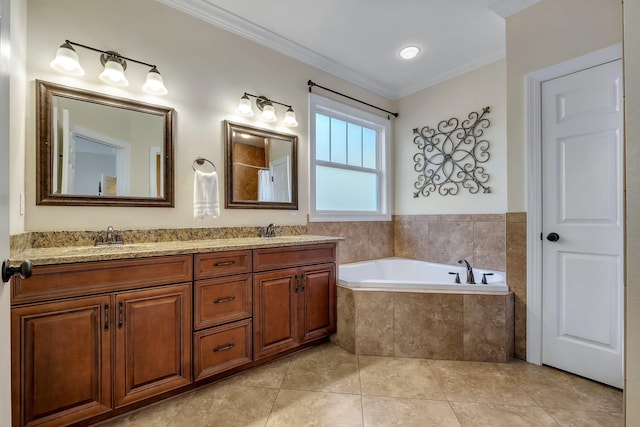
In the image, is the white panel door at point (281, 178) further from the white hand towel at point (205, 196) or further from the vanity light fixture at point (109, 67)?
the vanity light fixture at point (109, 67)

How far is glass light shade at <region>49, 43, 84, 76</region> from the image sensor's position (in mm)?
1695

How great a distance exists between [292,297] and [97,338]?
3.85 ft

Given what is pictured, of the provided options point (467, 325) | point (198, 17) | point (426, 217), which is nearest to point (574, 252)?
point (467, 325)

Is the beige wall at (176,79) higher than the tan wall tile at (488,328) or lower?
higher

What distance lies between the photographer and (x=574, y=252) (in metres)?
2.00

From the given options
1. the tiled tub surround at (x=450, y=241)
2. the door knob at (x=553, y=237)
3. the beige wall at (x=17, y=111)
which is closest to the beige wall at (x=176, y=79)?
the beige wall at (x=17, y=111)

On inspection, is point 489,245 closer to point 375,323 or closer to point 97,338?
point 375,323

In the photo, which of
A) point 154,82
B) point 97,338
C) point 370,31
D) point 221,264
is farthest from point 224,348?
point 370,31

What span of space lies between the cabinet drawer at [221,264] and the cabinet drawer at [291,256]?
2.9 inches

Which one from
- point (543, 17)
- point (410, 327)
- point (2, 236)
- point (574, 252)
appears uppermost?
point (543, 17)

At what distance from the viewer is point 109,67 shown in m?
1.84

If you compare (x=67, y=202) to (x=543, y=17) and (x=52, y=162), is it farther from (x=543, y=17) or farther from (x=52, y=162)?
(x=543, y=17)

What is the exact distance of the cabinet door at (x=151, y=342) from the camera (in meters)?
1.53

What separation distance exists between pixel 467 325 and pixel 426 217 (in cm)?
144
